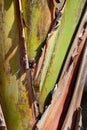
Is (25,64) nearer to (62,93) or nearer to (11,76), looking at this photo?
(11,76)

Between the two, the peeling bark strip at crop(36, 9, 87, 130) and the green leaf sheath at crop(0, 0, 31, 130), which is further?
the peeling bark strip at crop(36, 9, 87, 130)

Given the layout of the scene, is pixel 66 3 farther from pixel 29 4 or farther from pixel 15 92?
pixel 15 92

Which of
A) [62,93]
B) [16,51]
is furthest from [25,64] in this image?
[62,93]

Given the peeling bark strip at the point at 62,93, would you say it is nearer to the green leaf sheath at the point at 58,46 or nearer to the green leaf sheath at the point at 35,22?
the green leaf sheath at the point at 58,46

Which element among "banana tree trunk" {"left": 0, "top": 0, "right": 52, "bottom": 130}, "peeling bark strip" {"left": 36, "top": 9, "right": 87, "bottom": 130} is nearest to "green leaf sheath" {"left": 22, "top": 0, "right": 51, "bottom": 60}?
"banana tree trunk" {"left": 0, "top": 0, "right": 52, "bottom": 130}

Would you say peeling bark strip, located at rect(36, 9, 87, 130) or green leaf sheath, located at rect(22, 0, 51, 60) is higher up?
green leaf sheath, located at rect(22, 0, 51, 60)

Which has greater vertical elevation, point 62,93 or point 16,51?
point 16,51

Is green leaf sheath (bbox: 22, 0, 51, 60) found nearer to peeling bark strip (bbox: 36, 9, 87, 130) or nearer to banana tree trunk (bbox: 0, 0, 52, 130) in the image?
banana tree trunk (bbox: 0, 0, 52, 130)
